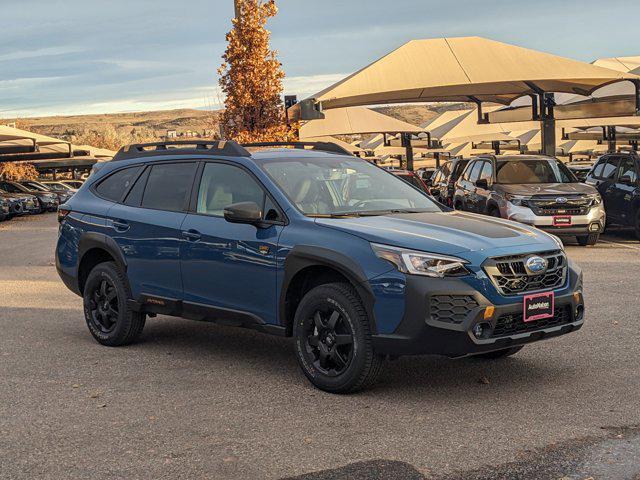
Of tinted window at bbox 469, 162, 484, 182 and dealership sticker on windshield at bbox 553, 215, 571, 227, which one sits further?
tinted window at bbox 469, 162, 484, 182

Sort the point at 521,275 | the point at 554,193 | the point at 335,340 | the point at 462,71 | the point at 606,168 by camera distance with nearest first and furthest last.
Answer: the point at 521,275
the point at 335,340
the point at 554,193
the point at 606,168
the point at 462,71

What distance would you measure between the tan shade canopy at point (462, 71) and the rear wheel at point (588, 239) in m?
4.30

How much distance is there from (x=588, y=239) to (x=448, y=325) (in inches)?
483

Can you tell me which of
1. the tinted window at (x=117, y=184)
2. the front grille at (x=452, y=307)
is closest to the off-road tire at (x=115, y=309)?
the tinted window at (x=117, y=184)

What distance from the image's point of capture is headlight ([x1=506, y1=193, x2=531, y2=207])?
1704cm

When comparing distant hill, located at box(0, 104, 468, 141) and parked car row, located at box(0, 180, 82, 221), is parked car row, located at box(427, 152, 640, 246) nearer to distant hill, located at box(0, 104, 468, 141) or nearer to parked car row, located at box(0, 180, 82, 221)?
parked car row, located at box(0, 180, 82, 221)

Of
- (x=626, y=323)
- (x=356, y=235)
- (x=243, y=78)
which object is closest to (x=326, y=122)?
(x=243, y=78)

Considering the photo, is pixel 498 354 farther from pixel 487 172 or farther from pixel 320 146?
pixel 487 172

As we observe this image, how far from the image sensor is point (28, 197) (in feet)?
131

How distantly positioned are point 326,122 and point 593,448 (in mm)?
27305

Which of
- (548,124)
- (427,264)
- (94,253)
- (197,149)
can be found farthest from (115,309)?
(548,124)


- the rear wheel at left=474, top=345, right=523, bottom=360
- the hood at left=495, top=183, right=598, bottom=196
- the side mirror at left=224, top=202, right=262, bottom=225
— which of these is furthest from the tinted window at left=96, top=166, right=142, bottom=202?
the hood at left=495, top=183, right=598, bottom=196

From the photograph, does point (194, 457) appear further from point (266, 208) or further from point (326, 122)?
point (326, 122)

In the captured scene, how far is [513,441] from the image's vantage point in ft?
17.3
